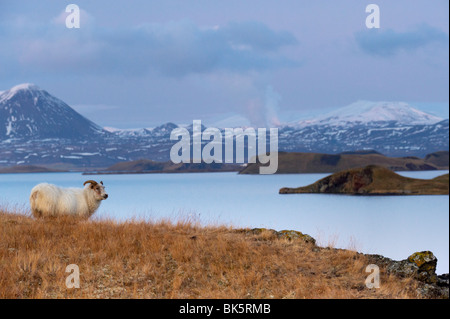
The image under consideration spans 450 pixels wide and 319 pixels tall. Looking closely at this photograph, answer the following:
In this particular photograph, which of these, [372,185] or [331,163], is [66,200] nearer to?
[372,185]

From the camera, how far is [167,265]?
13.9 m

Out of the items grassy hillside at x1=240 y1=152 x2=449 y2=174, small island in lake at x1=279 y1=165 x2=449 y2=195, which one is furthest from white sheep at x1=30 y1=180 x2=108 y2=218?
grassy hillside at x1=240 y1=152 x2=449 y2=174

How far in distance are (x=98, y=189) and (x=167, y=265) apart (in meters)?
6.47

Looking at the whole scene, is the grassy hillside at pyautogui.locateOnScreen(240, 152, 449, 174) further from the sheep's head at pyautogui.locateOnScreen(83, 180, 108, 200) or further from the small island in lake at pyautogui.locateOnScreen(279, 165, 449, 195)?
the sheep's head at pyautogui.locateOnScreen(83, 180, 108, 200)

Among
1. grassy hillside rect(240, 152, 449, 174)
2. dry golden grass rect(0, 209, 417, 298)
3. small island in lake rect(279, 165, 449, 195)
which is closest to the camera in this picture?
dry golden grass rect(0, 209, 417, 298)

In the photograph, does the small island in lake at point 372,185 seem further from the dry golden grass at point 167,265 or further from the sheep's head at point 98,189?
the dry golden grass at point 167,265

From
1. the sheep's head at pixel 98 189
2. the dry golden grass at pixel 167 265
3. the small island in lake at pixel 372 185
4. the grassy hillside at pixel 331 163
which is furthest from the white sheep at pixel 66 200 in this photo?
the grassy hillside at pixel 331 163

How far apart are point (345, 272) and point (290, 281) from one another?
217 cm

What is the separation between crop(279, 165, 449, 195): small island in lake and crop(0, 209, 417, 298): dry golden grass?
252 feet

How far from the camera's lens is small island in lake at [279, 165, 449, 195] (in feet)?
298

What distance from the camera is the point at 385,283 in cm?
1388

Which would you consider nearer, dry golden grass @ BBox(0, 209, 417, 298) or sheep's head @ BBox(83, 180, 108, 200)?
dry golden grass @ BBox(0, 209, 417, 298)

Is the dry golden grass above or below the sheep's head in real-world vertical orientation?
below

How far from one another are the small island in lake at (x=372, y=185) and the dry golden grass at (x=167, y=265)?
76.9m
